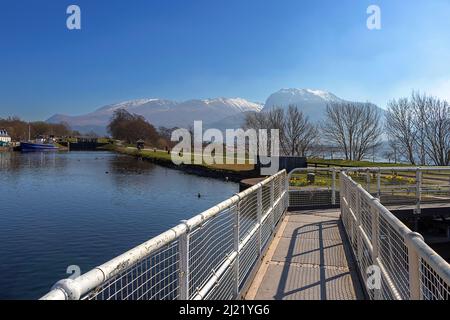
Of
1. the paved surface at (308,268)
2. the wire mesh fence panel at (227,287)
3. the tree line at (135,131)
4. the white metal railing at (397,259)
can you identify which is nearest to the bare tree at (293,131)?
the paved surface at (308,268)

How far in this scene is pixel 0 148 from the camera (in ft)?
353

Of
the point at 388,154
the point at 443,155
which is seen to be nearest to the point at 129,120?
the point at 388,154

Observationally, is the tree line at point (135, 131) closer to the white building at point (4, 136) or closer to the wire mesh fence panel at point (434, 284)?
the white building at point (4, 136)

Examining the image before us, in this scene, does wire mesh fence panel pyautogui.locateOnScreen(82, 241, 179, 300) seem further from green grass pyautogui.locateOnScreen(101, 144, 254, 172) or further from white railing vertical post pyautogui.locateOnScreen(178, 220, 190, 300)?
green grass pyautogui.locateOnScreen(101, 144, 254, 172)

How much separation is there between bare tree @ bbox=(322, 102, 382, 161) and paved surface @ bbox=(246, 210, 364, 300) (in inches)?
2231

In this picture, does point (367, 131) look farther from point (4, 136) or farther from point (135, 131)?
point (4, 136)

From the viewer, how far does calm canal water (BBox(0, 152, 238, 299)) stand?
12070mm

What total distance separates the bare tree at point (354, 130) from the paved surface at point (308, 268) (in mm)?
56676

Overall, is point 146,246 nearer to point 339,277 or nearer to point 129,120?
point 339,277

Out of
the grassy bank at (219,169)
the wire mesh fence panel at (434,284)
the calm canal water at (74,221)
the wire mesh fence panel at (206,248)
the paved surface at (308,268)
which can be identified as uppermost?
the wire mesh fence panel at (434,284)

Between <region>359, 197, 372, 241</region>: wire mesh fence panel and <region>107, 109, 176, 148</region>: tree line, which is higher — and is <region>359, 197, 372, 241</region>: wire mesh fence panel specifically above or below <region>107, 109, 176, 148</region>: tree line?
below

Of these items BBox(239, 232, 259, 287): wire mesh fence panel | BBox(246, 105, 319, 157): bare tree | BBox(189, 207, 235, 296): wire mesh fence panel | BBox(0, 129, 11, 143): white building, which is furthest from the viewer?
BBox(0, 129, 11, 143): white building

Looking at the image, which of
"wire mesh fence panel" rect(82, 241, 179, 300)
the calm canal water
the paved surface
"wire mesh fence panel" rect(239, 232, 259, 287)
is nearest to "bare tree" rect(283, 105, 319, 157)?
the calm canal water

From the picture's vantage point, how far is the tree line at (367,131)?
47312 millimetres
